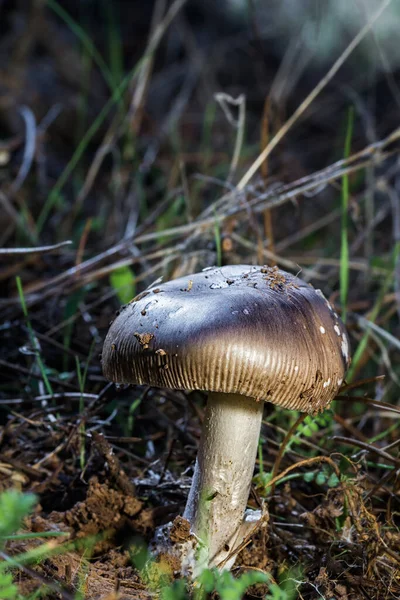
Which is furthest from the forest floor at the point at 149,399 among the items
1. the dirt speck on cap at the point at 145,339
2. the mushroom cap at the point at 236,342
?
the dirt speck on cap at the point at 145,339

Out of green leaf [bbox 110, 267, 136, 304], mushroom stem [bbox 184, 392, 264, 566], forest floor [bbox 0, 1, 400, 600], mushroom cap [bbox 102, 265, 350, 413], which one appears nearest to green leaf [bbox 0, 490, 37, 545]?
forest floor [bbox 0, 1, 400, 600]

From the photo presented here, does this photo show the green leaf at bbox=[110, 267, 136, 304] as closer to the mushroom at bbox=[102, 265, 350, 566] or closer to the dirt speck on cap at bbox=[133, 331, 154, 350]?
the mushroom at bbox=[102, 265, 350, 566]

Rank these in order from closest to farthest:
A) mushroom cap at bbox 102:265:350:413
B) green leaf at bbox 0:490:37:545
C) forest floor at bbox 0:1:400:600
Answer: green leaf at bbox 0:490:37:545 < mushroom cap at bbox 102:265:350:413 < forest floor at bbox 0:1:400:600

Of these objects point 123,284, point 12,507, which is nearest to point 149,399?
point 123,284

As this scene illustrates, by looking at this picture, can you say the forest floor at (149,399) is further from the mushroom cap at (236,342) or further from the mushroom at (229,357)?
the mushroom cap at (236,342)

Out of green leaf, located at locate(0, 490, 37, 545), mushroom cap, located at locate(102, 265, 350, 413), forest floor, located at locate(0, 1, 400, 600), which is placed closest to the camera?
green leaf, located at locate(0, 490, 37, 545)

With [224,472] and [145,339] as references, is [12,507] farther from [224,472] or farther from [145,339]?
[224,472]

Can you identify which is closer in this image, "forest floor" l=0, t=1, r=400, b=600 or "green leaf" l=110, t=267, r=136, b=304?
"forest floor" l=0, t=1, r=400, b=600

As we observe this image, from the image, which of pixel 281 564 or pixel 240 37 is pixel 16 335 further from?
pixel 240 37
